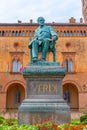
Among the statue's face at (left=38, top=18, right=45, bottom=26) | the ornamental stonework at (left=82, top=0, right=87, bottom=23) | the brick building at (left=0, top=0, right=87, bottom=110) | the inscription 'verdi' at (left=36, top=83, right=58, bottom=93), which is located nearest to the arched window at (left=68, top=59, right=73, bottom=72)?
the brick building at (left=0, top=0, right=87, bottom=110)

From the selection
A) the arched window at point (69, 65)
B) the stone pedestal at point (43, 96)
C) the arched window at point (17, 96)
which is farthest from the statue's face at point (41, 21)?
the arched window at point (69, 65)

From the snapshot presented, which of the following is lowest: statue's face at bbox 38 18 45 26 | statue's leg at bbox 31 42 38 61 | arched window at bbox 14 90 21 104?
arched window at bbox 14 90 21 104

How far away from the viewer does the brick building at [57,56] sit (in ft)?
128

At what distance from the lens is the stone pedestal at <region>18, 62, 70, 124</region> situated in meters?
11.0

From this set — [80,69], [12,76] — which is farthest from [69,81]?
[12,76]

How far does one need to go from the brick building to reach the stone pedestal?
2749 centimetres

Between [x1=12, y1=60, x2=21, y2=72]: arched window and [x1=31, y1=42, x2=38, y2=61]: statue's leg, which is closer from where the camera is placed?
[x1=31, y1=42, x2=38, y2=61]: statue's leg

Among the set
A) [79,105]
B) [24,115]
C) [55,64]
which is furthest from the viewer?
[79,105]

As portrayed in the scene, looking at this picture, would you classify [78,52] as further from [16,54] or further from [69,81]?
[16,54]

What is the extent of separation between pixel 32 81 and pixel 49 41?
1.74 metres

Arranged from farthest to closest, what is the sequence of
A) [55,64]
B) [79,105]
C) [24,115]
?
[79,105]
[55,64]
[24,115]

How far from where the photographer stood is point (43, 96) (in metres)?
11.4

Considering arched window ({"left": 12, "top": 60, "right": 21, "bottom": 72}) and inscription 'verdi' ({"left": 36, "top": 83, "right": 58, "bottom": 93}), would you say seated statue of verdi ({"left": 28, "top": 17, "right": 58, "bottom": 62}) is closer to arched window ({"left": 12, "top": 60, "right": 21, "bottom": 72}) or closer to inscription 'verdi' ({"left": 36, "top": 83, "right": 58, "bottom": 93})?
inscription 'verdi' ({"left": 36, "top": 83, "right": 58, "bottom": 93})

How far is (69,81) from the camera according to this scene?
39031 mm
